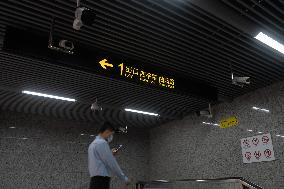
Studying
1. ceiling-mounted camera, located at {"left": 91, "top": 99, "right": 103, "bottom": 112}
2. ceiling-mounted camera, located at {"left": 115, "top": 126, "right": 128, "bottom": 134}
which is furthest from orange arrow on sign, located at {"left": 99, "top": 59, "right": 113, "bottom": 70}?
ceiling-mounted camera, located at {"left": 115, "top": 126, "right": 128, "bottom": 134}

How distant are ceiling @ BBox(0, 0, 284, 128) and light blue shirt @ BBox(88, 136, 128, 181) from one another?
165 centimetres

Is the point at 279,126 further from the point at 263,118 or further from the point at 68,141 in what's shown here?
the point at 68,141

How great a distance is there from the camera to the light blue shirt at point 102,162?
2.98 meters

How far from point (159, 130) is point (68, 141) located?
125 inches

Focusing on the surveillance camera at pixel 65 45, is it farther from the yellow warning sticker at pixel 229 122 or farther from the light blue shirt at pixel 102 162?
the yellow warning sticker at pixel 229 122

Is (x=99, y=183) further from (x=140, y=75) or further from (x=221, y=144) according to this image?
(x=221, y=144)

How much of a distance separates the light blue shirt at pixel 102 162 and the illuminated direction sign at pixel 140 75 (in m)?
1.29

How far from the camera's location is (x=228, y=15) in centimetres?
362

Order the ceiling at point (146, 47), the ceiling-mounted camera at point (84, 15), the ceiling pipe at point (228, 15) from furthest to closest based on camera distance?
the ceiling at point (146, 47)
the ceiling pipe at point (228, 15)
the ceiling-mounted camera at point (84, 15)

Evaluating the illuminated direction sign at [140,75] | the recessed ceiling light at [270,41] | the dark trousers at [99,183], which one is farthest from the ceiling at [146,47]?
the dark trousers at [99,183]

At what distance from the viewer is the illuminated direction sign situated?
158 inches

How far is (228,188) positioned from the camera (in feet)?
10.4

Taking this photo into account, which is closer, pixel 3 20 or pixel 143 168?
pixel 3 20

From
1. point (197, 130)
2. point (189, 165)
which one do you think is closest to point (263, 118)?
point (197, 130)
